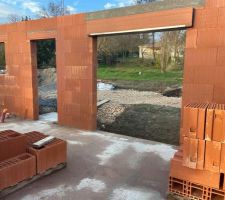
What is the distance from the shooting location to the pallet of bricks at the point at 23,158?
172 inches

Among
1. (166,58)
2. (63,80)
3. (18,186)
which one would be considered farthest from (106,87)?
(18,186)

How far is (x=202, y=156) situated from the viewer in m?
3.83

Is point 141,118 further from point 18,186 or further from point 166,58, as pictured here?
point 166,58

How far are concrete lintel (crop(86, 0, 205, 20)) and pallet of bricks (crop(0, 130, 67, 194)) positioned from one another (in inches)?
156

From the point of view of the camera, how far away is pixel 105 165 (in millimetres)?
5664

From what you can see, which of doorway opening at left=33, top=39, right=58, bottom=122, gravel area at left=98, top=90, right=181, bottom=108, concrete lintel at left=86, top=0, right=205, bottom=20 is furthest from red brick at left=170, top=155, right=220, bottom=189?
doorway opening at left=33, top=39, right=58, bottom=122

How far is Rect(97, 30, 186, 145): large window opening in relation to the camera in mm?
9327

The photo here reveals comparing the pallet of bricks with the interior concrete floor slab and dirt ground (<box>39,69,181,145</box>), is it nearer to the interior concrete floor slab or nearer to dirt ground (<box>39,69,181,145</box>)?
the interior concrete floor slab

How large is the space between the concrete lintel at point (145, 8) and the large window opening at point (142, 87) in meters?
3.87

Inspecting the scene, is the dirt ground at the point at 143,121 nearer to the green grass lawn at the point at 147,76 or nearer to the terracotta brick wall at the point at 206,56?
the terracotta brick wall at the point at 206,56

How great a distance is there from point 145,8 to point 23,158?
15.5 ft

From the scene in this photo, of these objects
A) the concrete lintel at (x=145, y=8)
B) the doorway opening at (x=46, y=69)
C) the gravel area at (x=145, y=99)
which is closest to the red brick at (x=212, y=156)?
the concrete lintel at (x=145, y=8)

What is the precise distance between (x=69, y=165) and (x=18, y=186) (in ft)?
4.35

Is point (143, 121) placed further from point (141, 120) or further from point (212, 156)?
point (212, 156)
